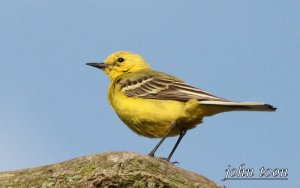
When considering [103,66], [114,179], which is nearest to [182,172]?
[114,179]

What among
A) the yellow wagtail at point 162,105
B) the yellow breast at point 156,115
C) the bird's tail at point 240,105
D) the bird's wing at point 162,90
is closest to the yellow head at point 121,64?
the yellow wagtail at point 162,105

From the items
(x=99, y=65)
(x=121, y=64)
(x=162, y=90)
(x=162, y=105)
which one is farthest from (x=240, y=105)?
(x=99, y=65)

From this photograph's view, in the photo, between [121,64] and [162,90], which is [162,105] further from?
[121,64]

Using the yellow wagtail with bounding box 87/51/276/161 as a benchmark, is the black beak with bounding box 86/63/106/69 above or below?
above

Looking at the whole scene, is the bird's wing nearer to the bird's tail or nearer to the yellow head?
the bird's tail

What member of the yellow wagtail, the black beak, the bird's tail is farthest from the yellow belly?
the black beak

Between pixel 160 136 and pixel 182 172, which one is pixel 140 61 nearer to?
pixel 160 136
